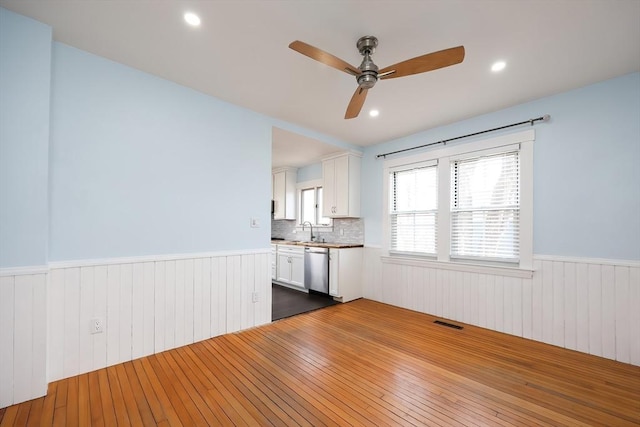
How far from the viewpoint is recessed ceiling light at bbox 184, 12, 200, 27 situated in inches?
74.4

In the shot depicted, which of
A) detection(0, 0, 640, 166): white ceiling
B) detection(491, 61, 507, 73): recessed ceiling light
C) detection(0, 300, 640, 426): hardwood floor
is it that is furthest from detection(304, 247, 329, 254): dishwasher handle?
detection(491, 61, 507, 73): recessed ceiling light

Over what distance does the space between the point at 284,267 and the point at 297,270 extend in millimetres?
407

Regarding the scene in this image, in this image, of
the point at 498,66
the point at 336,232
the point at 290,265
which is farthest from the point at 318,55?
the point at 290,265

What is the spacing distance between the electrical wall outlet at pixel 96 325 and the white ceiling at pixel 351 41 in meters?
2.26

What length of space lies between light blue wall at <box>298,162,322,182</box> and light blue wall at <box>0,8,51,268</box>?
4316 millimetres

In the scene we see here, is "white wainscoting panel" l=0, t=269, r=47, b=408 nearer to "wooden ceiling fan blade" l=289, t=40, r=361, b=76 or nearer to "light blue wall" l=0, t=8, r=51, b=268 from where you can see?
"light blue wall" l=0, t=8, r=51, b=268

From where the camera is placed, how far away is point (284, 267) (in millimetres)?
5441

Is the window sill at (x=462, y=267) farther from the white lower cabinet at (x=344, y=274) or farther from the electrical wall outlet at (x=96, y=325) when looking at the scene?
the electrical wall outlet at (x=96, y=325)

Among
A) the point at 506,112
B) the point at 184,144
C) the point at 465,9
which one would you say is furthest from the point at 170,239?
the point at 506,112

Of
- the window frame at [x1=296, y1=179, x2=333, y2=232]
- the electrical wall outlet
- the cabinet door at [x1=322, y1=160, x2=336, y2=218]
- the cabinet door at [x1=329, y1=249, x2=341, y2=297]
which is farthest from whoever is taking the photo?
the window frame at [x1=296, y1=179, x2=333, y2=232]

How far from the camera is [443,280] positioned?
149 inches

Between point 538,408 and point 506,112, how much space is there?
3.04 m

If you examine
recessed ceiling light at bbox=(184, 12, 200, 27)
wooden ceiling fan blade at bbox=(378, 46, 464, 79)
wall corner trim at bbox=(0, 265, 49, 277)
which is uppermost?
recessed ceiling light at bbox=(184, 12, 200, 27)

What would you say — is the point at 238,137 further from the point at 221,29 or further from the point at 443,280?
the point at 443,280
